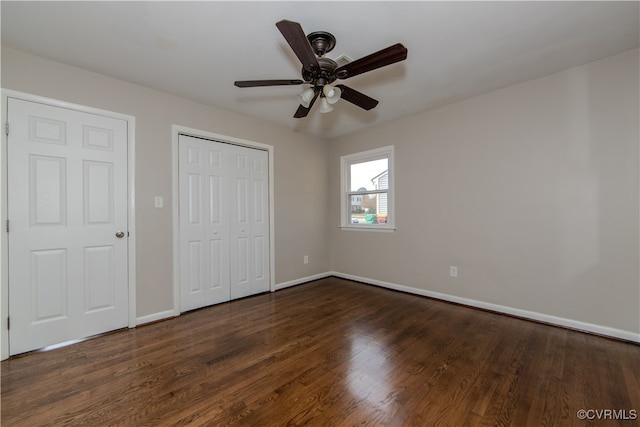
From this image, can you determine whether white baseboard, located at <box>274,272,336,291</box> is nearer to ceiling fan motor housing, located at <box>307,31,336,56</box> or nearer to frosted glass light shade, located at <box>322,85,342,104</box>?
frosted glass light shade, located at <box>322,85,342,104</box>

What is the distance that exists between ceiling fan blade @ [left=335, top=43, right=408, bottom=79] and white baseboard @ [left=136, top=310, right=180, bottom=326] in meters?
2.96

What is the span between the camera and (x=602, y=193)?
239cm

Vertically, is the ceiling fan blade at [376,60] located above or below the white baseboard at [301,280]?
above

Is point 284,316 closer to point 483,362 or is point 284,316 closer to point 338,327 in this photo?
point 338,327

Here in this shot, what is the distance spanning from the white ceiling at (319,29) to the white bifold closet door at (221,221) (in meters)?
0.87

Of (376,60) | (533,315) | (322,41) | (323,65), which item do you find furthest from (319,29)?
(533,315)

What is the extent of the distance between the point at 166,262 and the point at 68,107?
1.70 meters

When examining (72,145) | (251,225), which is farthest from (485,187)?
(72,145)

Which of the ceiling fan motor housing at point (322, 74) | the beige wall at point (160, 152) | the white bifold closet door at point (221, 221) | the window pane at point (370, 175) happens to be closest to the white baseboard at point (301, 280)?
the beige wall at point (160, 152)

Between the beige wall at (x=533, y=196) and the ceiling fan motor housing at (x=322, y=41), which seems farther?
the beige wall at (x=533, y=196)

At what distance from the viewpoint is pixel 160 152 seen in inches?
115

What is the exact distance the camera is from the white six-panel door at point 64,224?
2197 mm

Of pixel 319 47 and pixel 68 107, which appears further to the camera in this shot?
pixel 68 107

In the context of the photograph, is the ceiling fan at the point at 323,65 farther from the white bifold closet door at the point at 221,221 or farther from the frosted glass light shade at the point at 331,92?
the white bifold closet door at the point at 221,221
